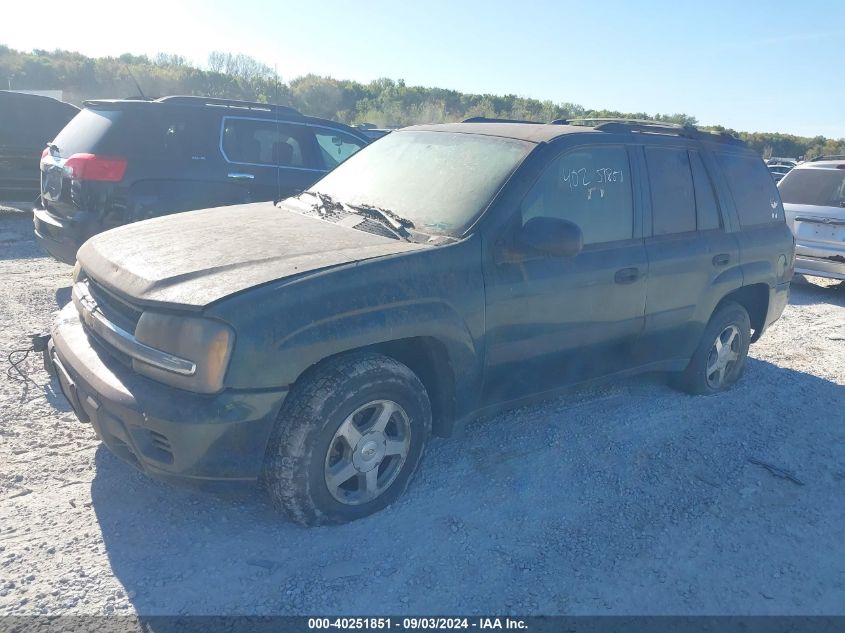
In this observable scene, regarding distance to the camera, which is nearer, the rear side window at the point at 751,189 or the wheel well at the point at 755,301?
the rear side window at the point at 751,189

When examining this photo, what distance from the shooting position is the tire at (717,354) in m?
5.09

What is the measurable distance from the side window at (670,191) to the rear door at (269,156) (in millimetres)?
3531

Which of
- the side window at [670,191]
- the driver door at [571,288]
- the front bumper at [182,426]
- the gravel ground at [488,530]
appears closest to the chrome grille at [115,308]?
the front bumper at [182,426]

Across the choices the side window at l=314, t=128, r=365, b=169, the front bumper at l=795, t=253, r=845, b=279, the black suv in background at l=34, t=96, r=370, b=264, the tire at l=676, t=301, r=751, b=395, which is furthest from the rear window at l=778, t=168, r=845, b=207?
the black suv in background at l=34, t=96, r=370, b=264

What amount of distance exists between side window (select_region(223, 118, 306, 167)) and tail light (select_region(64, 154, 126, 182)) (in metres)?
1.03

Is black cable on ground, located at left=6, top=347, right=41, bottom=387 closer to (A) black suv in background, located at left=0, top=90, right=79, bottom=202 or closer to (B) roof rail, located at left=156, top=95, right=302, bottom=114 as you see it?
(B) roof rail, located at left=156, top=95, right=302, bottom=114

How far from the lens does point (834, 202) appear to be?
9.12 metres

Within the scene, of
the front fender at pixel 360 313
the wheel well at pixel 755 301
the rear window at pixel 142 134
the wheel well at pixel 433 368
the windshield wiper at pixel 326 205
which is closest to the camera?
the front fender at pixel 360 313

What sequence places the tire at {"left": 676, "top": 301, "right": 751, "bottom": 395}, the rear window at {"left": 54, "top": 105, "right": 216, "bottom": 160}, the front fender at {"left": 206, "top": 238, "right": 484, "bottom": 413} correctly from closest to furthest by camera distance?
1. the front fender at {"left": 206, "top": 238, "right": 484, "bottom": 413}
2. the tire at {"left": 676, "top": 301, "right": 751, "bottom": 395}
3. the rear window at {"left": 54, "top": 105, "right": 216, "bottom": 160}

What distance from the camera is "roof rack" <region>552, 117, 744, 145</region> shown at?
15.1 ft

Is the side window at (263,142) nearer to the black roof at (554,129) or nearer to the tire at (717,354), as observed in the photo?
the black roof at (554,129)

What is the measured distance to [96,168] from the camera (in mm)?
6125

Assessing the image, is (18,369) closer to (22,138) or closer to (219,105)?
(219,105)

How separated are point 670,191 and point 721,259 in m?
0.66
